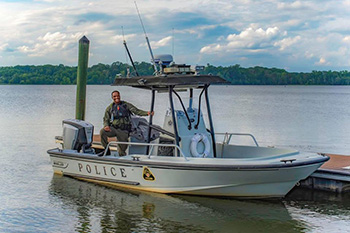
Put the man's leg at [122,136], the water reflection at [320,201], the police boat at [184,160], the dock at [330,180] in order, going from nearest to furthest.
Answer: the police boat at [184,160] → the water reflection at [320,201] → the dock at [330,180] → the man's leg at [122,136]

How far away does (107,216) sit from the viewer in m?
10.2

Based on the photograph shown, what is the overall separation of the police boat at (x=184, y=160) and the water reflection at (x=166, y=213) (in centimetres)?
23

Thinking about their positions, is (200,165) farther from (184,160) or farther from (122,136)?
(122,136)

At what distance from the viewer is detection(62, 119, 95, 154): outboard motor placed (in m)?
12.7

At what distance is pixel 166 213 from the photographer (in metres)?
10.3

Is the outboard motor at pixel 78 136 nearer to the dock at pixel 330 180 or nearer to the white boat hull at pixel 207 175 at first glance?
the white boat hull at pixel 207 175

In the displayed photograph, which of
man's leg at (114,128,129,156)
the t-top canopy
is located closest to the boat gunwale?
man's leg at (114,128,129,156)

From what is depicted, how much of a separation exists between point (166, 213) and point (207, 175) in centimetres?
112

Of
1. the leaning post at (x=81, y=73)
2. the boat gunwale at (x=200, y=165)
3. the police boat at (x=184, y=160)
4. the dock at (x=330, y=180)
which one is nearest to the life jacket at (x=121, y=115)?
the police boat at (x=184, y=160)

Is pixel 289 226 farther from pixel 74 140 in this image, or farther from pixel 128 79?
pixel 74 140

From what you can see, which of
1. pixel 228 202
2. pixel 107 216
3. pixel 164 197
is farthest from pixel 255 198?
pixel 107 216

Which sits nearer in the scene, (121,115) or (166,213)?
(166,213)

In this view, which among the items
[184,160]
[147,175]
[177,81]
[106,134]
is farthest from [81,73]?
[184,160]

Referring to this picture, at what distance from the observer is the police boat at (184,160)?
10.3 m
